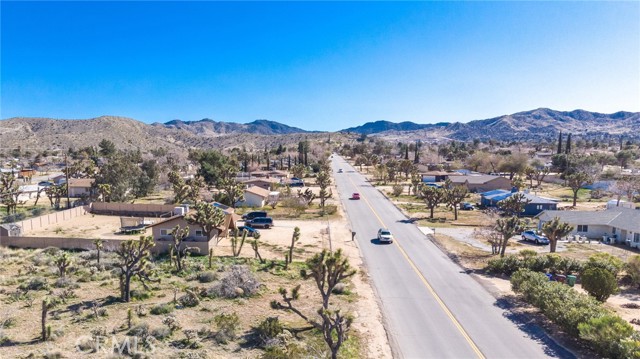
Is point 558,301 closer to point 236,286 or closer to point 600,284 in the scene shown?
point 600,284

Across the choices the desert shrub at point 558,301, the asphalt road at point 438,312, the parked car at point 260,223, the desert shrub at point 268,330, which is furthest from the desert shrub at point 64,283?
the desert shrub at point 558,301

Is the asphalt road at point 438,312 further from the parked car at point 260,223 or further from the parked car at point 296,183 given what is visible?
the parked car at point 296,183

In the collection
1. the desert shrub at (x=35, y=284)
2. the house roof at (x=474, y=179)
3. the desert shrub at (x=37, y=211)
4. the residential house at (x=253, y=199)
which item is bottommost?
the desert shrub at (x=35, y=284)

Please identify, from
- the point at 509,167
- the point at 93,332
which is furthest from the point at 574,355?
the point at 509,167

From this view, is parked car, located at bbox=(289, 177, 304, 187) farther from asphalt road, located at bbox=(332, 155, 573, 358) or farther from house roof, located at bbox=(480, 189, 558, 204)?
asphalt road, located at bbox=(332, 155, 573, 358)

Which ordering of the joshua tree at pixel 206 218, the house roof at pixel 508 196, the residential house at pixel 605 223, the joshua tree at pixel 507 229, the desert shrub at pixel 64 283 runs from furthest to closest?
the house roof at pixel 508 196, the residential house at pixel 605 223, the joshua tree at pixel 507 229, the joshua tree at pixel 206 218, the desert shrub at pixel 64 283
